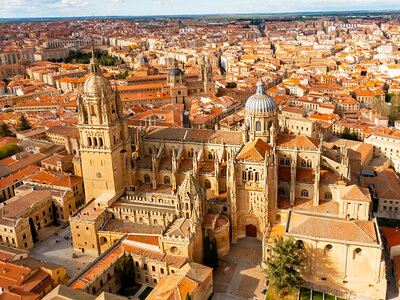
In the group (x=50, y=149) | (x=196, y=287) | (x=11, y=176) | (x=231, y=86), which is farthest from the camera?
(x=231, y=86)


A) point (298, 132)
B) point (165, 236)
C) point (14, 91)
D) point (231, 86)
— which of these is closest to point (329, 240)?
point (165, 236)

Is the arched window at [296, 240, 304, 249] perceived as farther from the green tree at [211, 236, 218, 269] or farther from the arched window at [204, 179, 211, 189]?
the arched window at [204, 179, 211, 189]

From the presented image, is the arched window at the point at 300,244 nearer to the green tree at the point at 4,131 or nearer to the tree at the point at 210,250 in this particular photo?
the tree at the point at 210,250

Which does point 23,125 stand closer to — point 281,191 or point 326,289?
point 281,191

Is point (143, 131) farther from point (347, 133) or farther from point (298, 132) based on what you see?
point (347, 133)

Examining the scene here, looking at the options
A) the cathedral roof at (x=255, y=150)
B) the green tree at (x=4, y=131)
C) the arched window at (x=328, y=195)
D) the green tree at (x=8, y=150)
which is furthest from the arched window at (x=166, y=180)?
→ the green tree at (x=4, y=131)

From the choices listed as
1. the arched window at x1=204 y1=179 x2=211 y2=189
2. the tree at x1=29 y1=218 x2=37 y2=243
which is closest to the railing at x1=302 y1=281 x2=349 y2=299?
the arched window at x1=204 y1=179 x2=211 y2=189

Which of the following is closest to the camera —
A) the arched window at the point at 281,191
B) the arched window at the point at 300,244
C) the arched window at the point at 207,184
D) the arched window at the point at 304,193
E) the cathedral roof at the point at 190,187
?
the arched window at the point at 300,244
